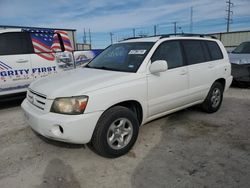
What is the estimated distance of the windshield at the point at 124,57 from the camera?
12.2ft

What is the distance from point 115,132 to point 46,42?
171 inches

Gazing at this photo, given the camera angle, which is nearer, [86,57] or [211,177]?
[211,177]

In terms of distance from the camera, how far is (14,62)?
575 cm

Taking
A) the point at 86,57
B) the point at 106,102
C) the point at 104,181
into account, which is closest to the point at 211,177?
the point at 104,181

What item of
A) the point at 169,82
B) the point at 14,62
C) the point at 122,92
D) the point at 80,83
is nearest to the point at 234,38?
the point at 169,82

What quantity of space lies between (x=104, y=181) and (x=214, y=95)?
338 centimetres

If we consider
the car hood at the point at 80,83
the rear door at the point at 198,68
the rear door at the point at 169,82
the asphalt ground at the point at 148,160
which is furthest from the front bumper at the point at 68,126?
the rear door at the point at 198,68

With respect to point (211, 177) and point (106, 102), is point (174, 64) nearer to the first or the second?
point (106, 102)

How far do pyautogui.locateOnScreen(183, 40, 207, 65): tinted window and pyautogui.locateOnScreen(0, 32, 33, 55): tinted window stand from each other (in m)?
4.06

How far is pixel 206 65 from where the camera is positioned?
4.71 metres

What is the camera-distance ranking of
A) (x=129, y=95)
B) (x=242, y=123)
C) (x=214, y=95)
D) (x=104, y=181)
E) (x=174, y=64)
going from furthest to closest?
(x=214, y=95) → (x=242, y=123) → (x=174, y=64) → (x=129, y=95) → (x=104, y=181)

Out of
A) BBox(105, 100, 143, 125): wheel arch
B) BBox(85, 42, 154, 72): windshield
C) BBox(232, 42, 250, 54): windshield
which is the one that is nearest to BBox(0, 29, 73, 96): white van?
BBox(85, 42, 154, 72): windshield

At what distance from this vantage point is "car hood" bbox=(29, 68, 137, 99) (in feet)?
9.86

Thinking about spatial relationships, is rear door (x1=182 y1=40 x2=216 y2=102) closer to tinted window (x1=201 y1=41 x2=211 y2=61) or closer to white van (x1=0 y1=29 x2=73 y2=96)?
tinted window (x1=201 y1=41 x2=211 y2=61)
